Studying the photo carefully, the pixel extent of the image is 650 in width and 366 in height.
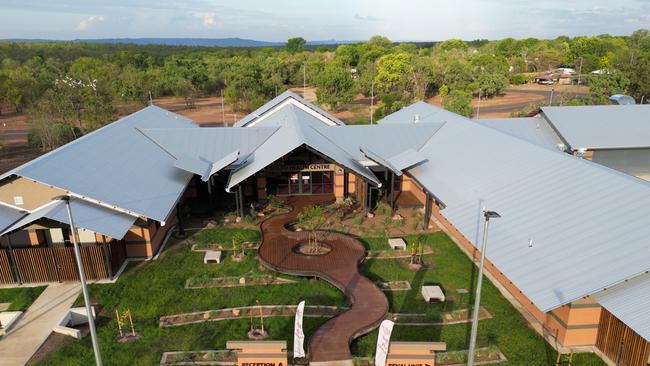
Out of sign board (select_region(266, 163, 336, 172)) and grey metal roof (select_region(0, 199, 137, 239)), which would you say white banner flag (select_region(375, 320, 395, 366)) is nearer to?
grey metal roof (select_region(0, 199, 137, 239))

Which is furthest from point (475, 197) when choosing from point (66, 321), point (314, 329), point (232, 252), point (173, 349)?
point (66, 321)

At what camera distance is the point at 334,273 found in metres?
23.2

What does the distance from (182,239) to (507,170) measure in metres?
21.1

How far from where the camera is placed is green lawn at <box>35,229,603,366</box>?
58.3 ft

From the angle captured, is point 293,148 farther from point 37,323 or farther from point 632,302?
point 632,302

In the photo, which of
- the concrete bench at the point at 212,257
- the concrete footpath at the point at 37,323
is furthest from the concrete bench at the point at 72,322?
the concrete bench at the point at 212,257

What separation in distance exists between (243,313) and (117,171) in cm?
1297

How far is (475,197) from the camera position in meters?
24.3

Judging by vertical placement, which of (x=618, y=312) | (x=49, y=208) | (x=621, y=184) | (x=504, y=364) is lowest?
(x=504, y=364)

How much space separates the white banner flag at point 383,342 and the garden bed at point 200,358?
584 centimetres

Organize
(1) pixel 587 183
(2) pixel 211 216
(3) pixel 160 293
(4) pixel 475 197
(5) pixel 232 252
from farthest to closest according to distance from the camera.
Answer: (2) pixel 211 216 < (5) pixel 232 252 < (4) pixel 475 197 < (3) pixel 160 293 < (1) pixel 587 183

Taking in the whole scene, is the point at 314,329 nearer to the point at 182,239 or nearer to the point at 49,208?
the point at 182,239

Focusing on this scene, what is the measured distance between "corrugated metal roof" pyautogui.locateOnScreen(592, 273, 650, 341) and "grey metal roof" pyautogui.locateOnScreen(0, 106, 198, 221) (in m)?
21.1

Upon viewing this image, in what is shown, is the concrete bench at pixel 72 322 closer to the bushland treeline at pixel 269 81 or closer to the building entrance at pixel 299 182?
the building entrance at pixel 299 182
